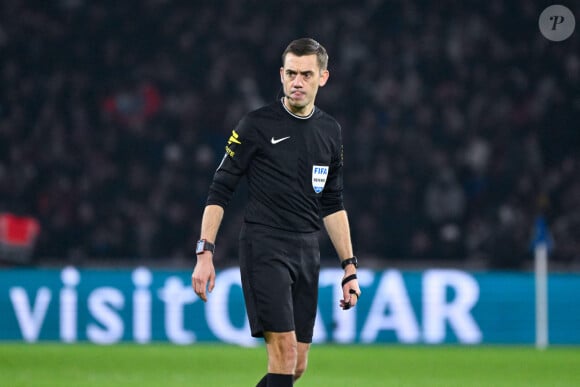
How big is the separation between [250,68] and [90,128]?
112 inches

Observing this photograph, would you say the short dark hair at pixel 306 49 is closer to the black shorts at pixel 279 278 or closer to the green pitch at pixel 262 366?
the black shorts at pixel 279 278

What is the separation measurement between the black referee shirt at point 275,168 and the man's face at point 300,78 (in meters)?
0.13

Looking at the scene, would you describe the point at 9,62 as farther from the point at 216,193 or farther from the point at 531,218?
the point at 216,193

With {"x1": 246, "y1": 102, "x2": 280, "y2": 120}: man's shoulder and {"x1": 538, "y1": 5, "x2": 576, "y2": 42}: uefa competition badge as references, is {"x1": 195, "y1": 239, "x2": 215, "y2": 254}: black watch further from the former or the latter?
{"x1": 538, "y1": 5, "x2": 576, "y2": 42}: uefa competition badge

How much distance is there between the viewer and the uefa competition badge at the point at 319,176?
6203 millimetres

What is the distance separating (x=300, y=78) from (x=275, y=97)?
12938 millimetres

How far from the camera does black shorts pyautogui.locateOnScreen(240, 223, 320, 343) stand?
590 centimetres

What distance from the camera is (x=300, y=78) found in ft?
19.7

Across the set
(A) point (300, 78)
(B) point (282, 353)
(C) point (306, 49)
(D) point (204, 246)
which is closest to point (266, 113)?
(A) point (300, 78)

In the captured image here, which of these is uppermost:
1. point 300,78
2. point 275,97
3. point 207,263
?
point 300,78

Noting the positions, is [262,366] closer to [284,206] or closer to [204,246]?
[284,206]

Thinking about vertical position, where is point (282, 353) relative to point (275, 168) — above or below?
below

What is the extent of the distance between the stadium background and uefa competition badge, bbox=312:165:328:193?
29.8 feet

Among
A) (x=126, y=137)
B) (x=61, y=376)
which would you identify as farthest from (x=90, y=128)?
(x=61, y=376)
